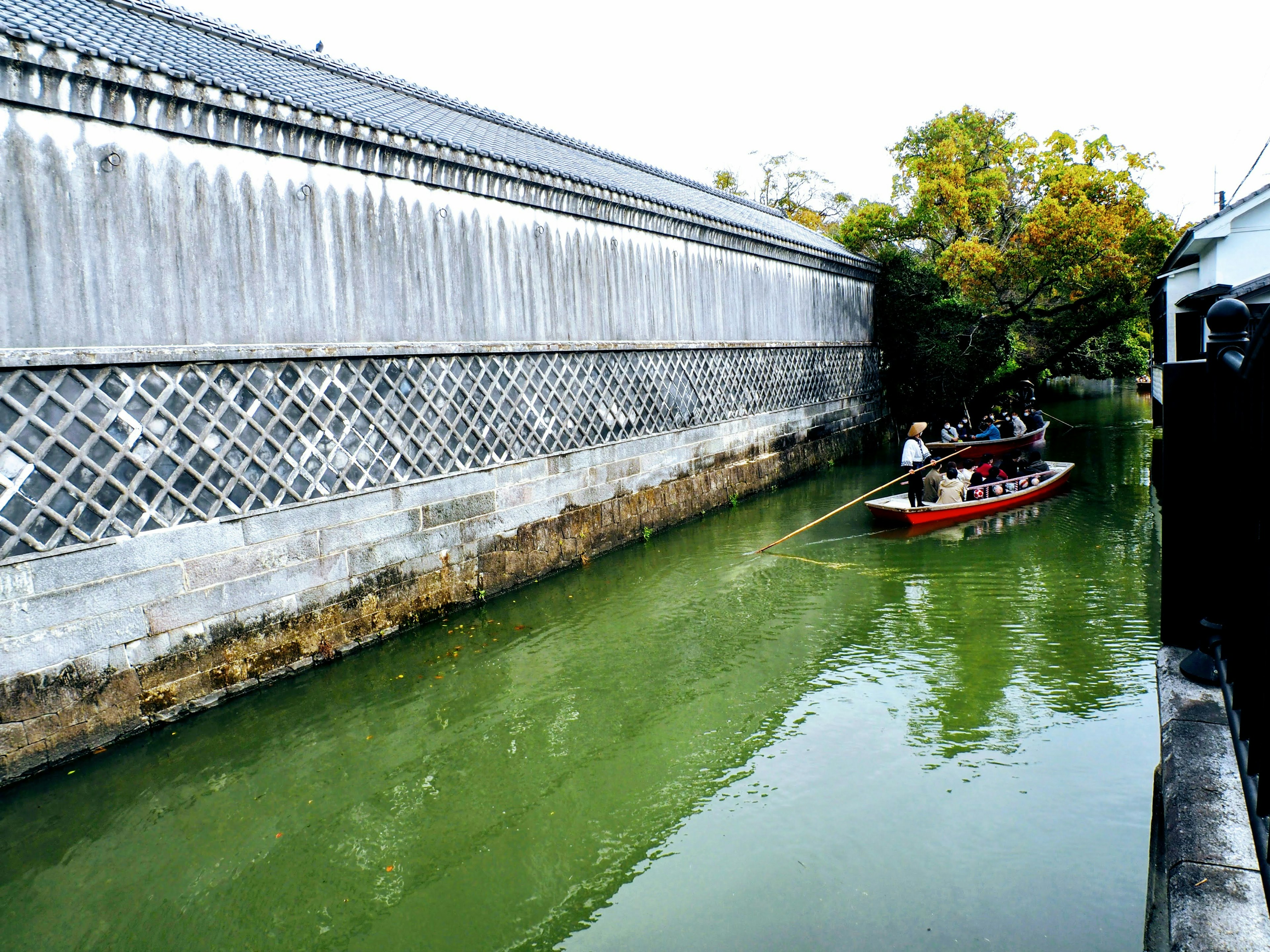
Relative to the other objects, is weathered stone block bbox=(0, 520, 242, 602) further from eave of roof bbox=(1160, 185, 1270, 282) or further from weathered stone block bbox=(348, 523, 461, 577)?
eave of roof bbox=(1160, 185, 1270, 282)

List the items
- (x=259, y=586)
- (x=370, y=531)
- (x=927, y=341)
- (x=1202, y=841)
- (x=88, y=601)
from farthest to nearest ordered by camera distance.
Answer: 1. (x=927, y=341)
2. (x=370, y=531)
3. (x=259, y=586)
4. (x=88, y=601)
5. (x=1202, y=841)

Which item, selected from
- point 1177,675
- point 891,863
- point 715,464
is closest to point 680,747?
point 891,863

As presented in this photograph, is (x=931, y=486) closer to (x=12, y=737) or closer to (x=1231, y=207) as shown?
(x=1231, y=207)

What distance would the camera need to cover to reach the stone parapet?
18.1 ft

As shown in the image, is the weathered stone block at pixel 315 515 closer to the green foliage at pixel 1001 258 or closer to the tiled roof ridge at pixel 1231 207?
the tiled roof ridge at pixel 1231 207

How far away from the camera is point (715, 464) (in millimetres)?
14117

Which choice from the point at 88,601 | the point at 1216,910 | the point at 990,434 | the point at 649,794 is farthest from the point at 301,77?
the point at 990,434

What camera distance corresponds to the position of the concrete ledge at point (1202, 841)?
2018 millimetres

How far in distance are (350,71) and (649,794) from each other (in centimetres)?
1064

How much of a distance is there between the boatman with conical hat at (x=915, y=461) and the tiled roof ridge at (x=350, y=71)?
639 centimetres

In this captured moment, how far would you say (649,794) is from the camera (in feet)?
17.5

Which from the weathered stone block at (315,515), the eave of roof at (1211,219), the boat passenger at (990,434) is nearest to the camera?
the weathered stone block at (315,515)

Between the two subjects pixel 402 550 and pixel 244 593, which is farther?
pixel 402 550

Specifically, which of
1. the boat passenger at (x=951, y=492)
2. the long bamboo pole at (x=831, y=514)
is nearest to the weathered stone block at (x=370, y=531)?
the long bamboo pole at (x=831, y=514)
